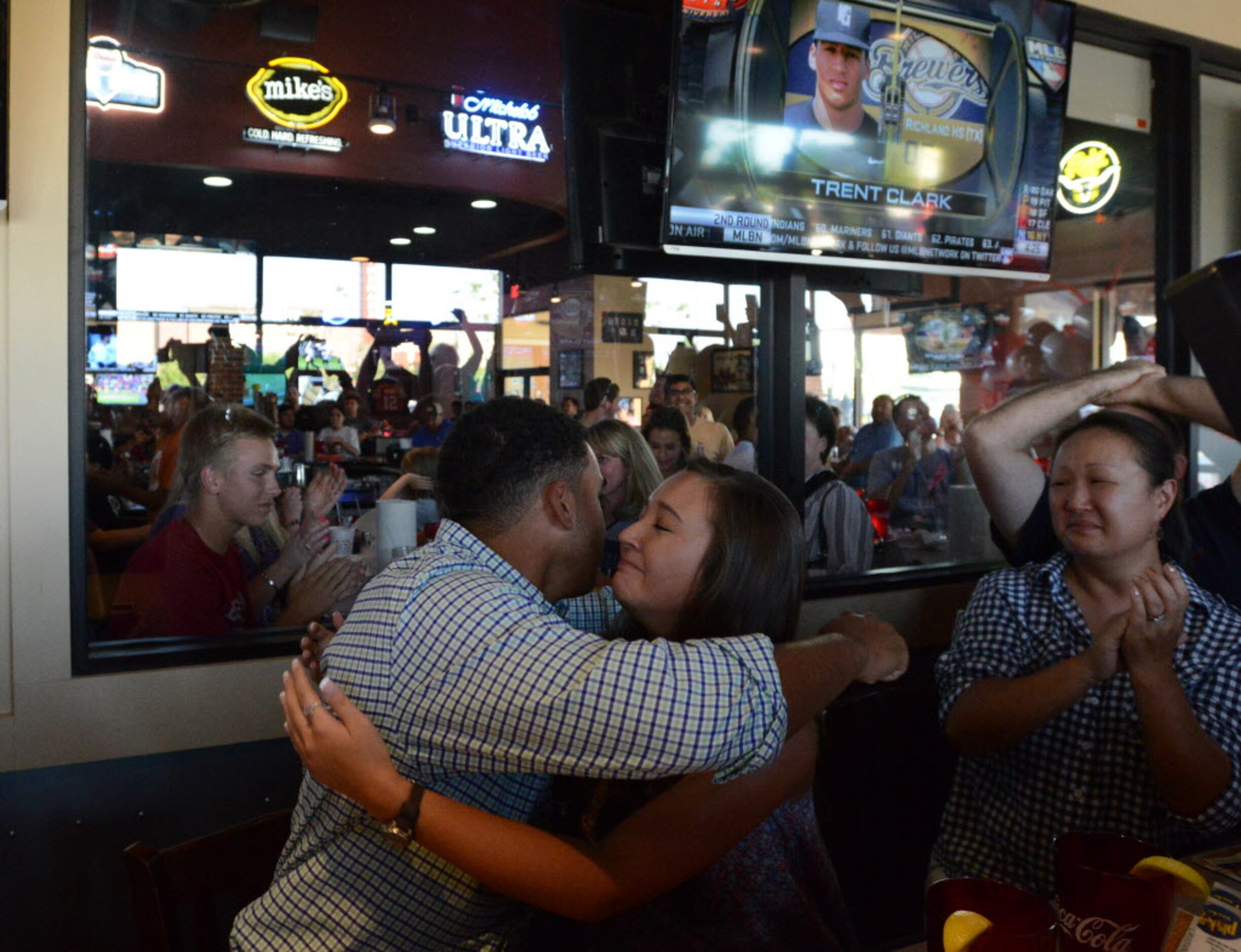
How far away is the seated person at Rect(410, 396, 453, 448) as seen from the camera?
3.72m

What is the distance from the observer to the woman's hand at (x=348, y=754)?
1190mm

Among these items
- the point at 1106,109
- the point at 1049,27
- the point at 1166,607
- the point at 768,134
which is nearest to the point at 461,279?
the point at 768,134

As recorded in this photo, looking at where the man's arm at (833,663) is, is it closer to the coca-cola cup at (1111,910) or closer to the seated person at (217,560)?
the coca-cola cup at (1111,910)

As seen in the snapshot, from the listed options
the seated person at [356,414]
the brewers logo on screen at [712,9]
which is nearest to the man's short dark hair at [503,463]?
the brewers logo on screen at [712,9]

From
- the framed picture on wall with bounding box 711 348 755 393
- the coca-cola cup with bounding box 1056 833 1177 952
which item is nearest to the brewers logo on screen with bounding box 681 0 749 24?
the framed picture on wall with bounding box 711 348 755 393

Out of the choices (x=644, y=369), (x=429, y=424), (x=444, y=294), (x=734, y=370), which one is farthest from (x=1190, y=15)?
(x=429, y=424)

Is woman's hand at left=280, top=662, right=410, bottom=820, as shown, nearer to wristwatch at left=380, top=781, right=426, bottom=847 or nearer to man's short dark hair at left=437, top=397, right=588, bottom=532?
wristwatch at left=380, top=781, right=426, bottom=847

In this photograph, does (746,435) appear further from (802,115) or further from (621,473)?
(802,115)

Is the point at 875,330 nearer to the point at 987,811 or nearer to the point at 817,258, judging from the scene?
the point at 817,258

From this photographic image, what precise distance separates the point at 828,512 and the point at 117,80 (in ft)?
7.95

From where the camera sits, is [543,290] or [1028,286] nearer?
[543,290]

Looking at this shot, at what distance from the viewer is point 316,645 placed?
1743 millimetres

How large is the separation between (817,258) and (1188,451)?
77.5 inches

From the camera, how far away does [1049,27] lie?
11.5 feet
